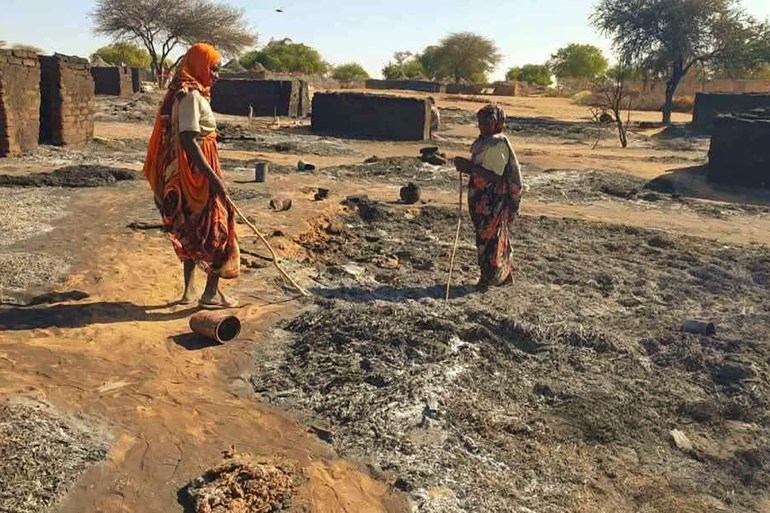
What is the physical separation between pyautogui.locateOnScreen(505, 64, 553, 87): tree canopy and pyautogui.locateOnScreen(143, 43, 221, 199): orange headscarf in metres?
64.3

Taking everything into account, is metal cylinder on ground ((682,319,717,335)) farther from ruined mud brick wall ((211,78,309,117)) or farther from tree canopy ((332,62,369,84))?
tree canopy ((332,62,369,84))

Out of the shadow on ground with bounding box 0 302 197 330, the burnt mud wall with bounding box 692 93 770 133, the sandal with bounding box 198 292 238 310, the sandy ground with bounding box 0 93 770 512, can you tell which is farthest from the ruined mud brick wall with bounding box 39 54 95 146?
the burnt mud wall with bounding box 692 93 770 133

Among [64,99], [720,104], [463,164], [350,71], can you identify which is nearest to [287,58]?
[350,71]

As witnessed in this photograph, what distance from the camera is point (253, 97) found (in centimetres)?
2302

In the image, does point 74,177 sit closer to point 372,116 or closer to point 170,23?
point 372,116

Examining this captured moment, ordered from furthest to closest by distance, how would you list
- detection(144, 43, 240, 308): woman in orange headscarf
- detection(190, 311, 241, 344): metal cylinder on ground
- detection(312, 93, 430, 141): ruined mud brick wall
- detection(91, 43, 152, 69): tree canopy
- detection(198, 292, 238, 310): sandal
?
detection(91, 43, 152, 69): tree canopy
detection(312, 93, 430, 141): ruined mud brick wall
detection(198, 292, 238, 310): sandal
detection(144, 43, 240, 308): woman in orange headscarf
detection(190, 311, 241, 344): metal cylinder on ground

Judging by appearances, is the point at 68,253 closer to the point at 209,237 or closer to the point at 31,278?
the point at 31,278

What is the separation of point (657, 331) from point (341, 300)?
2352 mm

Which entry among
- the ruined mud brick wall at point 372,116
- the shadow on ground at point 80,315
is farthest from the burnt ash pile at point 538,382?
the ruined mud brick wall at point 372,116

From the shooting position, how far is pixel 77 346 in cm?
411

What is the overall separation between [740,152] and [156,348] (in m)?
12.0

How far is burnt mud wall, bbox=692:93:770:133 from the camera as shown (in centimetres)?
2271

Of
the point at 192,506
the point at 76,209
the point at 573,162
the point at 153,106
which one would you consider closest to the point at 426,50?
the point at 153,106

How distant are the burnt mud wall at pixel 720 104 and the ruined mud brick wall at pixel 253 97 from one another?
45.9 ft
